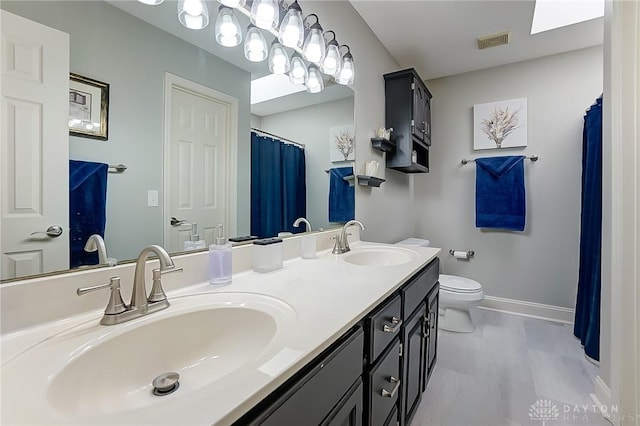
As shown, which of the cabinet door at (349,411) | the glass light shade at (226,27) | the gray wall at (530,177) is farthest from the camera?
the gray wall at (530,177)

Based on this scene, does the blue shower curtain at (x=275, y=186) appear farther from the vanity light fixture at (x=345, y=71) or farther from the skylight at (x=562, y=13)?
the skylight at (x=562, y=13)

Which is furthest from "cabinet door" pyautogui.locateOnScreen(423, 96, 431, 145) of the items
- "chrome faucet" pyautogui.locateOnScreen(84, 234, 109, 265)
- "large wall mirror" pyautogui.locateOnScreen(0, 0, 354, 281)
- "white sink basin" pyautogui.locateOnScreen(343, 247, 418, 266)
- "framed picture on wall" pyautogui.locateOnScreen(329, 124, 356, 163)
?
"chrome faucet" pyautogui.locateOnScreen(84, 234, 109, 265)

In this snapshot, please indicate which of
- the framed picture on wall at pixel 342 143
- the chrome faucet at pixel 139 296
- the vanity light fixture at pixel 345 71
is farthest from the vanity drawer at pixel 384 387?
the vanity light fixture at pixel 345 71

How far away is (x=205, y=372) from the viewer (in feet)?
2.22

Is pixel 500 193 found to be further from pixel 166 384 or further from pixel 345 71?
pixel 166 384

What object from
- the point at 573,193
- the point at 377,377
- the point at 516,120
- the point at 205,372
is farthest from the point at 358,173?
the point at 573,193

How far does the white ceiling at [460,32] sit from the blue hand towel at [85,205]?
1.98m

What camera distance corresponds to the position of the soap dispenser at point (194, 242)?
950mm

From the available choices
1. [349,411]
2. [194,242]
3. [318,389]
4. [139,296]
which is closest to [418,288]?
[349,411]

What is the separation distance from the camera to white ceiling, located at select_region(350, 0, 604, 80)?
6.39 ft

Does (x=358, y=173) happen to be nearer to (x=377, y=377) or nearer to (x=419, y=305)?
(x=419, y=305)

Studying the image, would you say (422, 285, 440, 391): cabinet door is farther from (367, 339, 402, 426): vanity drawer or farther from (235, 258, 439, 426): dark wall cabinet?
(367, 339, 402, 426): vanity drawer

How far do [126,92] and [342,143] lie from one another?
1216 mm

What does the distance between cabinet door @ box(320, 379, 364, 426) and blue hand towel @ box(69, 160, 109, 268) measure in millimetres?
714
